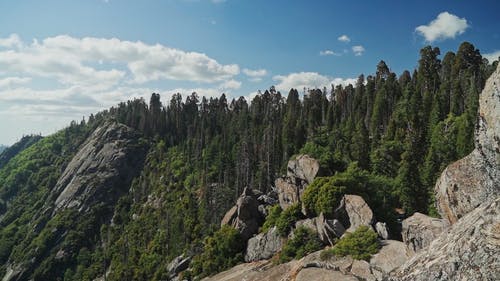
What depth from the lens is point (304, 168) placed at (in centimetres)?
4991

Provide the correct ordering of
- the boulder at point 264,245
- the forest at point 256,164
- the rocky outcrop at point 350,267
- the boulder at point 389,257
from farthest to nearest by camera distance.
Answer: the forest at point 256,164, the boulder at point 264,245, the boulder at point 389,257, the rocky outcrop at point 350,267

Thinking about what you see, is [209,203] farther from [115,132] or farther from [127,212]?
[115,132]

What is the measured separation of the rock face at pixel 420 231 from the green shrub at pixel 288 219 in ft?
77.8

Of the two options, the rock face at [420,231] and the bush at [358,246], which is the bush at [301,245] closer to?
the bush at [358,246]

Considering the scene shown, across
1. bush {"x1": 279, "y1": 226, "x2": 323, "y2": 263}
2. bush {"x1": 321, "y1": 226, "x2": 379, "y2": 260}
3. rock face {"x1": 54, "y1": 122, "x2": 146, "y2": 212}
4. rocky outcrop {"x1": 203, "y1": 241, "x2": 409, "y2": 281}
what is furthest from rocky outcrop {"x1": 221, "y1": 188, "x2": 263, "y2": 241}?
rock face {"x1": 54, "y1": 122, "x2": 146, "y2": 212}

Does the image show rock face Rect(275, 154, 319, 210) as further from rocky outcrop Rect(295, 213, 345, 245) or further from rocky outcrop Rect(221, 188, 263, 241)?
rocky outcrop Rect(295, 213, 345, 245)

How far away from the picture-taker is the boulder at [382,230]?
28859mm

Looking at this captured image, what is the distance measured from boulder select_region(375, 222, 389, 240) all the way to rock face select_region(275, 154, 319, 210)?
1747 centimetres

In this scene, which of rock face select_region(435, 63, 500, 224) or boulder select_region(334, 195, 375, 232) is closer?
rock face select_region(435, 63, 500, 224)

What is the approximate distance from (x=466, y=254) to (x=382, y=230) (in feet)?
72.8

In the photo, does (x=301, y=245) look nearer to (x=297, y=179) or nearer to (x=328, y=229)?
(x=328, y=229)

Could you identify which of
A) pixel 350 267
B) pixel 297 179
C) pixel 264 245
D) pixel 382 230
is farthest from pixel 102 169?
pixel 350 267

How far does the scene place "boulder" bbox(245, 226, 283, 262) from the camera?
40.7 m

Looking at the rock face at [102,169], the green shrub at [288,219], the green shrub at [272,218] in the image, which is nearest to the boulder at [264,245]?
the green shrub at [288,219]
